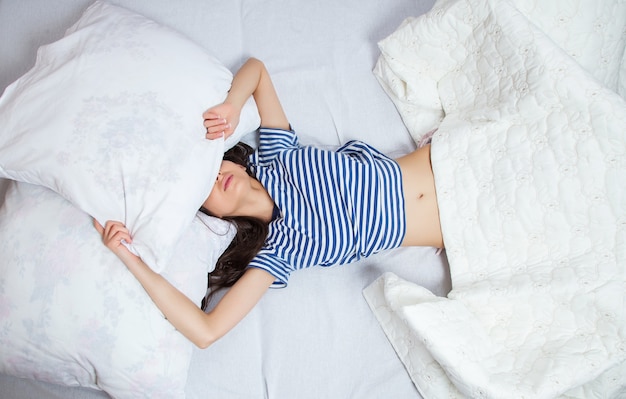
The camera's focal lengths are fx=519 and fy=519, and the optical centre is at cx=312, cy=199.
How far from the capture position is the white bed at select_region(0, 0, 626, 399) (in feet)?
3.58

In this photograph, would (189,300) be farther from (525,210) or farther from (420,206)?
(525,210)

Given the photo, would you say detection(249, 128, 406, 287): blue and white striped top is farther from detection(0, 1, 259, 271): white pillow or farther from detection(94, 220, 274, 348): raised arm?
detection(0, 1, 259, 271): white pillow

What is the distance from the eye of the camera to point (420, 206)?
1.37 meters

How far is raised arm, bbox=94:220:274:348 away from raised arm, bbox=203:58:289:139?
301 mm

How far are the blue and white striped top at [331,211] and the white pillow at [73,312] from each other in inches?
13.6

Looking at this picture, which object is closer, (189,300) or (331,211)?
(189,300)

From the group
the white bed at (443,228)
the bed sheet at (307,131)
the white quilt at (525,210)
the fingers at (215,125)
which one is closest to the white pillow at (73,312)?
the white bed at (443,228)

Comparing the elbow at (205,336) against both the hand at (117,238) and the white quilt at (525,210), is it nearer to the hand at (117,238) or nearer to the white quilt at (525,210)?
the hand at (117,238)

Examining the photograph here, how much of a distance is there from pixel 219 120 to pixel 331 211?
0.37 metres

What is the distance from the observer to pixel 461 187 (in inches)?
53.0

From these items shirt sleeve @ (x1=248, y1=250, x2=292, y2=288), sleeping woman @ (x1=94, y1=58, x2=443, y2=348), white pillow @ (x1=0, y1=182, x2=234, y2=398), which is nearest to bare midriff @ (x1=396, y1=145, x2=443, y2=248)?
sleeping woman @ (x1=94, y1=58, x2=443, y2=348)

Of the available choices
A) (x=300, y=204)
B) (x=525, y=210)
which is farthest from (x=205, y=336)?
(x=525, y=210)

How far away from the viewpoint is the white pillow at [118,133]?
3.34ft

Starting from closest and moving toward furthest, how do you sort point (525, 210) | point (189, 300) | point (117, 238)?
point (117, 238), point (189, 300), point (525, 210)
